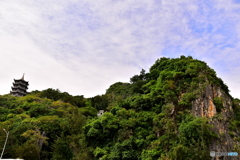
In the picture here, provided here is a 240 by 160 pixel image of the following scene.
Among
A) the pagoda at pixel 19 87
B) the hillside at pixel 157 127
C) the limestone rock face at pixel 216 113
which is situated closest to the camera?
the limestone rock face at pixel 216 113

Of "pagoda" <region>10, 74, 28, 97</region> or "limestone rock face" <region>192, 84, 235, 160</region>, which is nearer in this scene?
"limestone rock face" <region>192, 84, 235, 160</region>

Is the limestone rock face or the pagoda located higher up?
the pagoda

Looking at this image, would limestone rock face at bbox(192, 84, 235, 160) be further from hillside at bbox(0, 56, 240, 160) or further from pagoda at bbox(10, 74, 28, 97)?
pagoda at bbox(10, 74, 28, 97)

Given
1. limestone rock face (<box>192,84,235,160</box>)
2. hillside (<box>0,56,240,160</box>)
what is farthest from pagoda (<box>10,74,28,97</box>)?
limestone rock face (<box>192,84,235,160</box>)

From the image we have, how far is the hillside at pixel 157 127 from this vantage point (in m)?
18.0

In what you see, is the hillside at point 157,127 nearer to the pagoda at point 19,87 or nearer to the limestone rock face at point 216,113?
the limestone rock face at point 216,113

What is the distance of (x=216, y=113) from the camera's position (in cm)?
2025

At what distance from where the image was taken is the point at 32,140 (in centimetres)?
2498

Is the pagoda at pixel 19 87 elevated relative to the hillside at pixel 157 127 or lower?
elevated

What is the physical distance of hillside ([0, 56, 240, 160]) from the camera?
59.1 ft

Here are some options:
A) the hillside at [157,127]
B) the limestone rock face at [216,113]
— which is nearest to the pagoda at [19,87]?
the hillside at [157,127]

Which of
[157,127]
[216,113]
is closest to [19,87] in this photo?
[157,127]

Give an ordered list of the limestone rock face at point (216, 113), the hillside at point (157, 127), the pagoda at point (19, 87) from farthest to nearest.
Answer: the pagoda at point (19, 87) → the hillside at point (157, 127) → the limestone rock face at point (216, 113)

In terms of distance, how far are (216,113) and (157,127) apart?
623 centimetres
